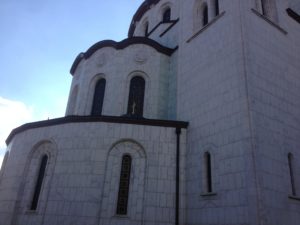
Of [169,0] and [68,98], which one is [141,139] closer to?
[68,98]

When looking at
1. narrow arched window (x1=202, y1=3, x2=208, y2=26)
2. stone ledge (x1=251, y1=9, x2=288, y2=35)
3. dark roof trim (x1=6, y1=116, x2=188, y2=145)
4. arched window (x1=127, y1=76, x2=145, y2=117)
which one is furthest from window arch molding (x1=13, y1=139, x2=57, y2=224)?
stone ledge (x1=251, y1=9, x2=288, y2=35)

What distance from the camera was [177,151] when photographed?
36.9ft

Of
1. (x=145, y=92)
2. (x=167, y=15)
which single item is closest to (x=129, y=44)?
(x=145, y=92)

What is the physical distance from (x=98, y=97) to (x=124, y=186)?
6.29 meters

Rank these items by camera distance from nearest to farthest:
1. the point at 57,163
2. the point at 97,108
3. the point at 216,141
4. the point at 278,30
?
the point at 216,141, the point at 57,163, the point at 278,30, the point at 97,108

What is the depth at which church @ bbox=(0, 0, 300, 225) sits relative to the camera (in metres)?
9.05

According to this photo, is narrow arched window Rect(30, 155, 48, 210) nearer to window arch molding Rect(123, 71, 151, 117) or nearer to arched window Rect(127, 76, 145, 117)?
window arch molding Rect(123, 71, 151, 117)

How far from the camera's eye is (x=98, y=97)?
15.3m

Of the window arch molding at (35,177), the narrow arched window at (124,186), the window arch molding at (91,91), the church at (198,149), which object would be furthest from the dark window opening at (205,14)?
the window arch molding at (35,177)

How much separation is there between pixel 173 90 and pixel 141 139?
12.7 feet

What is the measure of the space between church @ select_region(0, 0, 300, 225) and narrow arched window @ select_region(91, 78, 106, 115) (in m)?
3.23

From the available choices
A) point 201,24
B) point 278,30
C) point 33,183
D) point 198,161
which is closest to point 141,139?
point 198,161

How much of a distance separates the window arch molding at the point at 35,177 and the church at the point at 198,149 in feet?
Answer: 0.14

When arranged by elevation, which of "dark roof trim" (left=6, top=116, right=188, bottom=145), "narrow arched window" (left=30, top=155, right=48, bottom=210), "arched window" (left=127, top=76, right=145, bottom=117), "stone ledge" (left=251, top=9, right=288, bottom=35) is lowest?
"narrow arched window" (left=30, top=155, right=48, bottom=210)
